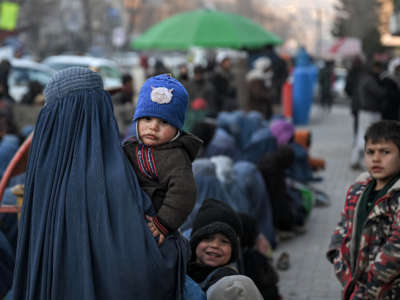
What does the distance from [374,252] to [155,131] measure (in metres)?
1.33

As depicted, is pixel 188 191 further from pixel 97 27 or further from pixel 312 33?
pixel 312 33

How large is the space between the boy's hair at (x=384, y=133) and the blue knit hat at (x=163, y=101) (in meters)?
1.19

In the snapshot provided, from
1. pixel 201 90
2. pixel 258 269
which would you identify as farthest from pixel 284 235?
pixel 201 90

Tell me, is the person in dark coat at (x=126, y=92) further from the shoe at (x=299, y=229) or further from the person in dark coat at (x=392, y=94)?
the shoe at (x=299, y=229)

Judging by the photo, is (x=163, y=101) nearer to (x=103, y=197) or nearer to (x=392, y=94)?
(x=103, y=197)

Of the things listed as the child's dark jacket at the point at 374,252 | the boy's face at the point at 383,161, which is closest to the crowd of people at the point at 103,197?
the child's dark jacket at the point at 374,252

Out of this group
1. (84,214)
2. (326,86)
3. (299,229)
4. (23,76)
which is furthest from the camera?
(326,86)

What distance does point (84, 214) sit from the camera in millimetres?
2338

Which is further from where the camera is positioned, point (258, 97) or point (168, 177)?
point (258, 97)

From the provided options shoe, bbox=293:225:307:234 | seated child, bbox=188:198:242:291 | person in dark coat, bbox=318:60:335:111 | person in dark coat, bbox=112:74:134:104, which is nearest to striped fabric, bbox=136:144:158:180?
seated child, bbox=188:198:242:291

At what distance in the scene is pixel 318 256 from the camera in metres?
6.72

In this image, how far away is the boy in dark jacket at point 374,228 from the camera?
122 inches

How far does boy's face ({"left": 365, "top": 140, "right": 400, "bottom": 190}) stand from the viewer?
129 inches

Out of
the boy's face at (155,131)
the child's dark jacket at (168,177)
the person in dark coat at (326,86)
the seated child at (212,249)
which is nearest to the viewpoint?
the child's dark jacket at (168,177)
